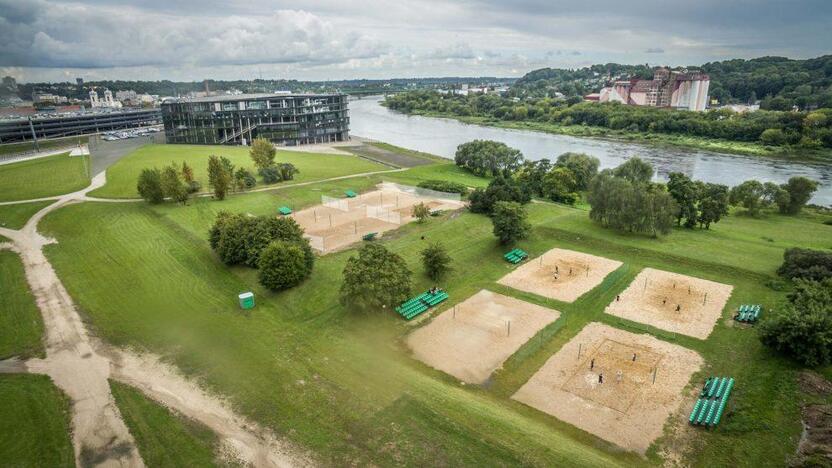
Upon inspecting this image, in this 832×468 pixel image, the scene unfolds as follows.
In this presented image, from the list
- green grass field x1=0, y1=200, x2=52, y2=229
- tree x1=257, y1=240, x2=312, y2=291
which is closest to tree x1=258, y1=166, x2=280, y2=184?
green grass field x1=0, y1=200, x2=52, y2=229

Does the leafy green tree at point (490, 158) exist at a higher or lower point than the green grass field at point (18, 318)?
higher

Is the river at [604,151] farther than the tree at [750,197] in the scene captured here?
Yes

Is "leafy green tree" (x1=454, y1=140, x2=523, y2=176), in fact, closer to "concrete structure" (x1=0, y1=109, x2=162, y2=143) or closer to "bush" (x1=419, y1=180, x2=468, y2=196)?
"bush" (x1=419, y1=180, x2=468, y2=196)

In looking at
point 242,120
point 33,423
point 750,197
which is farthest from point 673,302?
point 242,120

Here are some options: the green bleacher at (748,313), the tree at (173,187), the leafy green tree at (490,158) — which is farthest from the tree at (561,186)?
the tree at (173,187)

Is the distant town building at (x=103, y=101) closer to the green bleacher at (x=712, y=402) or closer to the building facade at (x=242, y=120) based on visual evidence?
the building facade at (x=242, y=120)

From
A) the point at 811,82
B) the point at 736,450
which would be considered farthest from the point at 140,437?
the point at 811,82
